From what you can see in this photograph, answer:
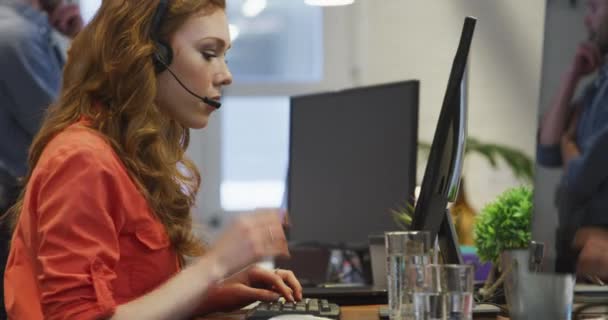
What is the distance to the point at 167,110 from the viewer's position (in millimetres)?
1654

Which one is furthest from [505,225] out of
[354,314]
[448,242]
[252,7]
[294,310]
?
[252,7]

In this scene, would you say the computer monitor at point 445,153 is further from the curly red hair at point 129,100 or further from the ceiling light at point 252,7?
the ceiling light at point 252,7

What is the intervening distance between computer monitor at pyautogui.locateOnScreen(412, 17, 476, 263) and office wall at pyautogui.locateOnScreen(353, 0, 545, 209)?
3.54 meters

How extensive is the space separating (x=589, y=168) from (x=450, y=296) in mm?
219

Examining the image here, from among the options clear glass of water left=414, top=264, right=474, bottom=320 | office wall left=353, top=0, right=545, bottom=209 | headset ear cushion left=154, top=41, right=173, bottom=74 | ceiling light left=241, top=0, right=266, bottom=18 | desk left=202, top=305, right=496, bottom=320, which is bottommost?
desk left=202, top=305, right=496, bottom=320

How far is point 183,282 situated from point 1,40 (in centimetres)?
133

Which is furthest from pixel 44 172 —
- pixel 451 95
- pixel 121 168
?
pixel 451 95

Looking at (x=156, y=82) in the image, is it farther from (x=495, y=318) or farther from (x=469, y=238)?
(x=469, y=238)

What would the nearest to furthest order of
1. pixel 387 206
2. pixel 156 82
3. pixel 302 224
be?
pixel 156 82 < pixel 387 206 < pixel 302 224

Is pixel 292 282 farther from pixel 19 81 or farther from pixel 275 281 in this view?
pixel 19 81

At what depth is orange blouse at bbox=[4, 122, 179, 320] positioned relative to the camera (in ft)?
4.34

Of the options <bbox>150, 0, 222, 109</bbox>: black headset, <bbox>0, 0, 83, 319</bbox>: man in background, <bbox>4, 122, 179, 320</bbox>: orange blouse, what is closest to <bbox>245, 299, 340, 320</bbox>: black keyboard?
<bbox>4, 122, 179, 320</bbox>: orange blouse

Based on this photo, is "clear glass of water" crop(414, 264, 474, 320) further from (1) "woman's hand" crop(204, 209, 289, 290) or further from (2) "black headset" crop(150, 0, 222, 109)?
(2) "black headset" crop(150, 0, 222, 109)

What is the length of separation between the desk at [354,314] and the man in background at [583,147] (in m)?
0.36
